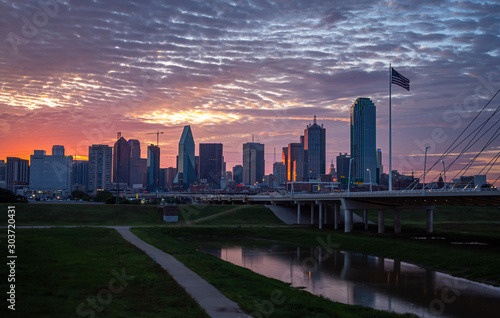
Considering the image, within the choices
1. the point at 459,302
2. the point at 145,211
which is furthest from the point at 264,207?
the point at 459,302

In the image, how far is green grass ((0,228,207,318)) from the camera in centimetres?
2095

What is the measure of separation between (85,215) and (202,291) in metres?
76.7

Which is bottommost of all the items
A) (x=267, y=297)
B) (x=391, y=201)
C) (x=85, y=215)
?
(x=85, y=215)

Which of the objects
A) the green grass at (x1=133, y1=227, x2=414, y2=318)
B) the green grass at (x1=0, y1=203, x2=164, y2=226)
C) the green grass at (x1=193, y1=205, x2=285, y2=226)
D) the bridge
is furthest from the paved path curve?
the green grass at (x1=193, y1=205, x2=285, y2=226)

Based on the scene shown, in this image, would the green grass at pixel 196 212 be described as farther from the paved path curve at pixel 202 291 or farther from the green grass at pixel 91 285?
the paved path curve at pixel 202 291

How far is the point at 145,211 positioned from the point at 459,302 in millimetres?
82454

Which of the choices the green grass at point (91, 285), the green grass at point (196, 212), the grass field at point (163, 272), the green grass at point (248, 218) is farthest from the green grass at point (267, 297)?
the green grass at point (196, 212)

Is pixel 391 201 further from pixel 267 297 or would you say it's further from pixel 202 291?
pixel 202 291

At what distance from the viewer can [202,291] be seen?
25984 millimetres

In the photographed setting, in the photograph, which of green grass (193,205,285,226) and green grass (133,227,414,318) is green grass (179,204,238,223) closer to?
green grass (193,205,285,226)

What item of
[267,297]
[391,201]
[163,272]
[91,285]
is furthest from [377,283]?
[391,201]

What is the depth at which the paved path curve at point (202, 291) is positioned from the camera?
21141mm

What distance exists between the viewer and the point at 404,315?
2519 cm

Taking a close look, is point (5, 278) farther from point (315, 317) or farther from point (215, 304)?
point (315, 317)
